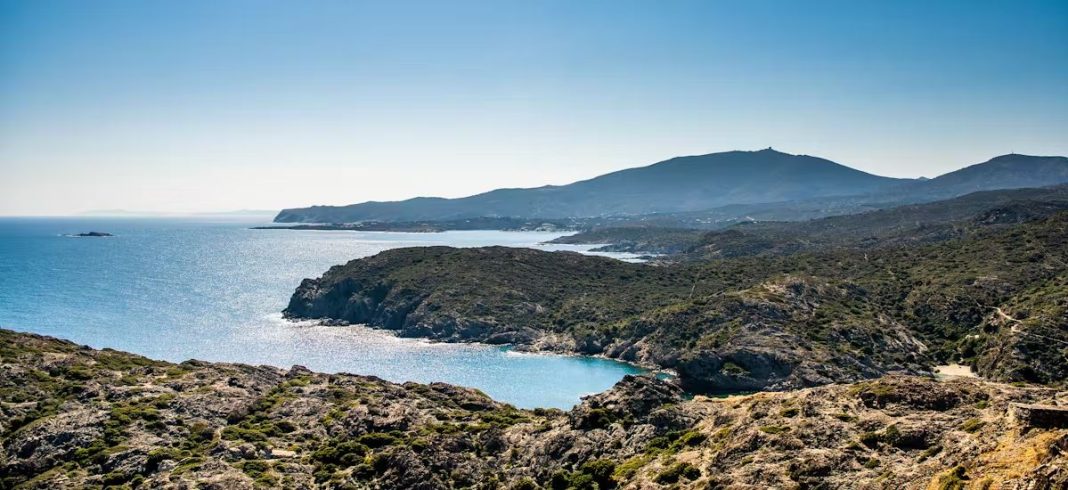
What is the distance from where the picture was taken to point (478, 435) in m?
54.5

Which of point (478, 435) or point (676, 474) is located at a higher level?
point (676, 474)

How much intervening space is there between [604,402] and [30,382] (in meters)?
52.4

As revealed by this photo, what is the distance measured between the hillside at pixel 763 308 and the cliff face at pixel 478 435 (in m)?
64.0

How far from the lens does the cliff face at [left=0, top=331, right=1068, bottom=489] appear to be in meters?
34.4

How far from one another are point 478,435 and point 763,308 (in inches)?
3585

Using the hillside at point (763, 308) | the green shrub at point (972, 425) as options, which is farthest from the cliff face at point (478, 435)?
the hillside at point (763, 308)

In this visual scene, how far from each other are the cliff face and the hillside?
64031 millimetres

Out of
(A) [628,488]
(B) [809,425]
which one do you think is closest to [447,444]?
(A) [628,488]

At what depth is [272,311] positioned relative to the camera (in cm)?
18825

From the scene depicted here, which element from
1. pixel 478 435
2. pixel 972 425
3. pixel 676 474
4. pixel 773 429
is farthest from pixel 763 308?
pixel 972 425

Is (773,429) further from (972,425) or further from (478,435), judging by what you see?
(478,435)

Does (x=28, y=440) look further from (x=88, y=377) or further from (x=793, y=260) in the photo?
(x=793, y=260)

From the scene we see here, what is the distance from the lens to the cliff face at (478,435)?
34406mm

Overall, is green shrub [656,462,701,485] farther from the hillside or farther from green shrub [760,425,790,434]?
the hillside
